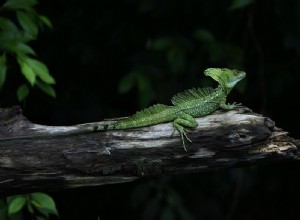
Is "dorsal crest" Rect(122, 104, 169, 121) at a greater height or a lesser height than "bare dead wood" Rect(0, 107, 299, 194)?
greater

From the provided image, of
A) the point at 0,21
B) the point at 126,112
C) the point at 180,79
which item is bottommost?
the point at 126,112

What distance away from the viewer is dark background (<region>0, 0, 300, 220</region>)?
220 inches

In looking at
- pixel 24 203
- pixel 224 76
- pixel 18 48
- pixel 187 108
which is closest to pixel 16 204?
pixel 24 203

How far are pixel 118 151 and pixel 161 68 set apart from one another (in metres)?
2.28

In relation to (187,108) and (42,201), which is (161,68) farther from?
(42,201)

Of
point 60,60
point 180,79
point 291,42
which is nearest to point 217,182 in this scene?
point 180,79

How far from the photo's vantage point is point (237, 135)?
11.6 feet

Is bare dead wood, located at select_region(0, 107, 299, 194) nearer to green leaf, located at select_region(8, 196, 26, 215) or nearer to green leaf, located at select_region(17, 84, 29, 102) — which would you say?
green leaf, located at select_region(8, 196, 26, 215)

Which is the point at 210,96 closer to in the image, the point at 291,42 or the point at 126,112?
the point at 291,42

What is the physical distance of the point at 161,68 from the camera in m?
5.67

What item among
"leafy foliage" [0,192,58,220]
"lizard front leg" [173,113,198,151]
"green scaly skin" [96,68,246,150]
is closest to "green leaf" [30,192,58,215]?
"leafy foliage" [0,192,58,220]

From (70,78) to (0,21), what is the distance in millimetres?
1945

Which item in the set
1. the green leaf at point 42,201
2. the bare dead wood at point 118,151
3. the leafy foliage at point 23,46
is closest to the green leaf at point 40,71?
the leafy foliage at point 23,46

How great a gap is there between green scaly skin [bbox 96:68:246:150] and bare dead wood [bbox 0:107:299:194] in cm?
5
